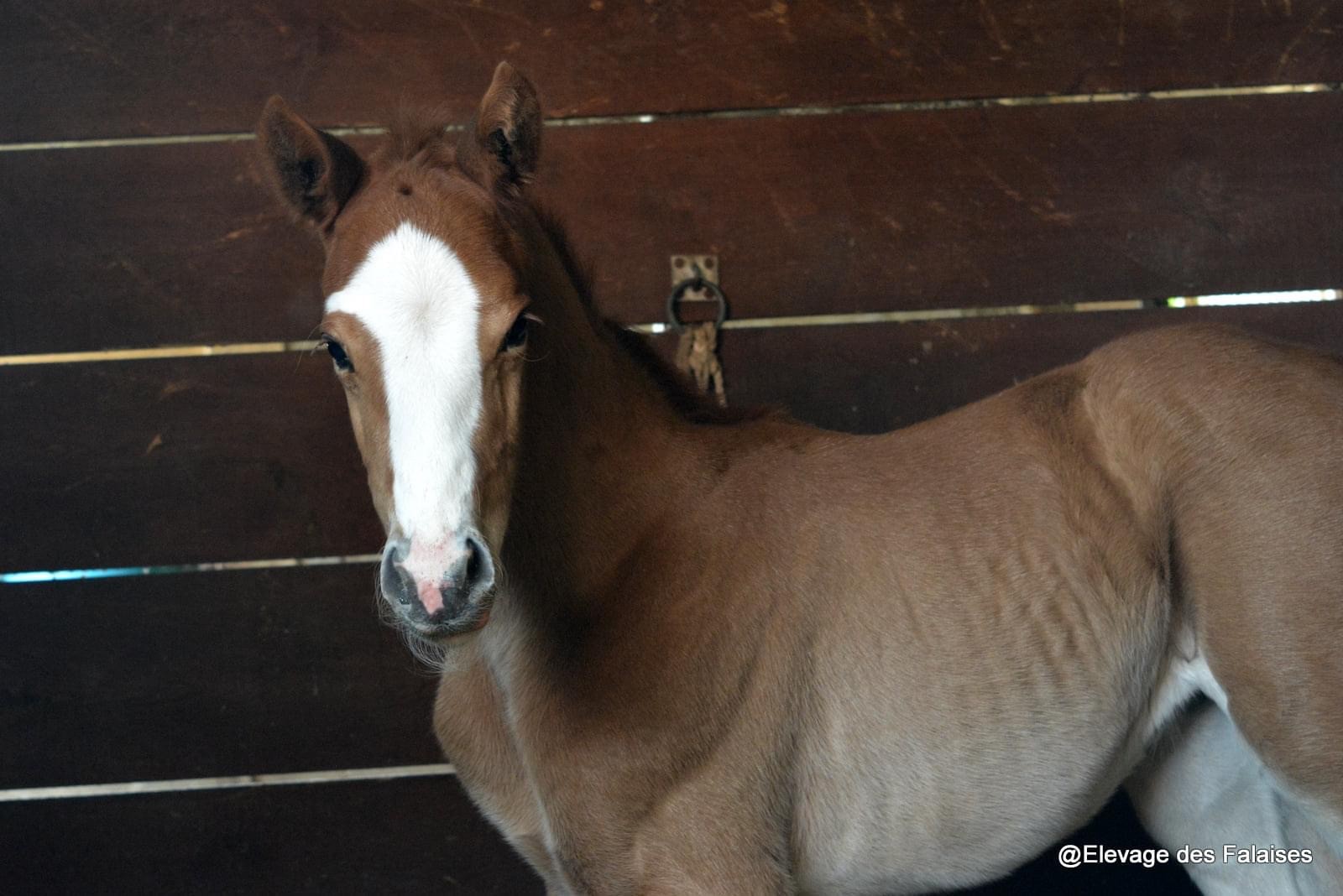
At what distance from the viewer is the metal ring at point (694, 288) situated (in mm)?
2451

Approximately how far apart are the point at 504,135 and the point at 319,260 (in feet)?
3.23

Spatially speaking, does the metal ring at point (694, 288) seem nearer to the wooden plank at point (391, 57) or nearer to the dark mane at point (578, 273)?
the wooden plank at point (391, 57)

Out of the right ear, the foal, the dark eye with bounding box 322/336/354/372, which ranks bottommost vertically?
the foal

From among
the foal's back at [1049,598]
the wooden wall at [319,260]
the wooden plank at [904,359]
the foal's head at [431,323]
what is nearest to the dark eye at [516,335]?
the foal's head at [431,323]

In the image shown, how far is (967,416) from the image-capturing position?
1.88m

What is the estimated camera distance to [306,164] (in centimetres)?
161

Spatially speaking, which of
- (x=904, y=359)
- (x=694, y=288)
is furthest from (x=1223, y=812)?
(x=694, y=288)

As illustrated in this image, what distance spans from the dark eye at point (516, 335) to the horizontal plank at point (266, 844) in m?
1.42

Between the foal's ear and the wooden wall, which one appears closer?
the foal's ear

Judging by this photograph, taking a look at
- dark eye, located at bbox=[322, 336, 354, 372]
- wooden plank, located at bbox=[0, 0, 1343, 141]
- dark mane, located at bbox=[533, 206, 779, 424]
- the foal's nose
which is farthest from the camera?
wooden plank, located at bbox=[0, 0, 1343, 141]

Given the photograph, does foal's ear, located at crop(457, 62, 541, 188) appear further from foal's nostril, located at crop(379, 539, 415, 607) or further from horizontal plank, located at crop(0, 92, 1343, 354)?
horizontal plank, located at crop(0, 92, 1343, 354)

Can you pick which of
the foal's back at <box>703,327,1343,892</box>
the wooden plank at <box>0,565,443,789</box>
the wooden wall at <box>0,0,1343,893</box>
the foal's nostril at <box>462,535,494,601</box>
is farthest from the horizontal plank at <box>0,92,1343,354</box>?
the foal's nostril at <box>462,535,494,601</box>

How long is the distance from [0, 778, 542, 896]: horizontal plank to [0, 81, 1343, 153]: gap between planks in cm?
149

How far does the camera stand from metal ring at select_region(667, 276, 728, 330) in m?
2.45
